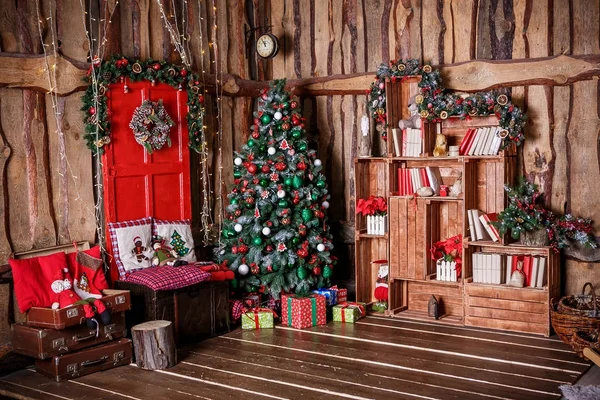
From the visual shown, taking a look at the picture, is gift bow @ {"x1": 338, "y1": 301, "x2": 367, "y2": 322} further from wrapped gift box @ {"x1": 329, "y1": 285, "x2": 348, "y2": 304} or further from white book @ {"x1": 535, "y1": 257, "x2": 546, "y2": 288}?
white book @ {"x1": 535, "y1": 257, "x2": 546, "y2": 288}

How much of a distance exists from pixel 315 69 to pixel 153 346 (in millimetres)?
4044

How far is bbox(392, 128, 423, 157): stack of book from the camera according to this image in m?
7.23

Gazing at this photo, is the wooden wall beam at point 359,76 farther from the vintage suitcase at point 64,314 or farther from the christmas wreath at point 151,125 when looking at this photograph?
the vintage suitcase at point 64,314

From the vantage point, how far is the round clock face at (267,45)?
798 centimetres

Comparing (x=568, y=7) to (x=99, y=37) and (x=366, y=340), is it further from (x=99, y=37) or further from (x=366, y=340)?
(x=99, y=37)

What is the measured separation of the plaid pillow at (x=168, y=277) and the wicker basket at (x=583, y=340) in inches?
129

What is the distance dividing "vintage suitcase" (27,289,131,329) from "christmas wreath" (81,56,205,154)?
145 cm

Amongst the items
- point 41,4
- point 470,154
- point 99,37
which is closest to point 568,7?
point 470,154

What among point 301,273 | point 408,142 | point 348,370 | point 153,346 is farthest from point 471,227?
point 153,346

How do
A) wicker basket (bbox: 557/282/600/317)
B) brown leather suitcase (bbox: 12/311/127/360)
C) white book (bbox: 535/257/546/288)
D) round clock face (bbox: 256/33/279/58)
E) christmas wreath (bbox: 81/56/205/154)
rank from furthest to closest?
round clock face (bbox: 256/33/279/58) < white book (bbox: 535/257/546/288) < christmas wreath (bbox: 81/56/205/154) < wicker basket (bbox: 557/282/600/317) < brown leather suitcase (bbox: 12/311/127/360)

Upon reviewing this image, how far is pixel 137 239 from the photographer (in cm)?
671

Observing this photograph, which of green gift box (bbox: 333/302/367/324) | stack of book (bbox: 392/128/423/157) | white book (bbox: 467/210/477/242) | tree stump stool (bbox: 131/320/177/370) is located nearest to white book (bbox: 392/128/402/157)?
stack of book (bbox: 392/128/423/157)

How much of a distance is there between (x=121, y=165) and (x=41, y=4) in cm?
159

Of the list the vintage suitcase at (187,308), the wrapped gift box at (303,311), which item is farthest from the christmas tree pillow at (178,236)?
the wrapped gift box at (303,311)
